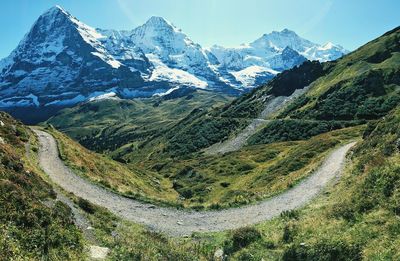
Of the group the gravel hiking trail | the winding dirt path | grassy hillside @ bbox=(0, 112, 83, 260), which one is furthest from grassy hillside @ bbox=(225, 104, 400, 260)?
the gravel hiking trail

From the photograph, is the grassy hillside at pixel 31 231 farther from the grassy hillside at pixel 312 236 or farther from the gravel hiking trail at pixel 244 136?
the gravel hiking trail at pixel 244 136

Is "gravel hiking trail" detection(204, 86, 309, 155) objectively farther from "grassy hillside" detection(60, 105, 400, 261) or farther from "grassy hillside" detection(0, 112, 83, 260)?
"grassy hillside" detection(0, 112, 83, 260)

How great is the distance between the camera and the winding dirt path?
3119 centimetres

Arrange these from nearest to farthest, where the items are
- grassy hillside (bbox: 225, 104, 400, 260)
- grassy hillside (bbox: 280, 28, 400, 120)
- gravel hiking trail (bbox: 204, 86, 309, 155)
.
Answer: grassy hillside (bbox: 225, 104, 400, 260)
grassy hillside (bbox: 280, 28, 400, 120)
gravel hiking trail (bbox: 204, 86, 309, 155)

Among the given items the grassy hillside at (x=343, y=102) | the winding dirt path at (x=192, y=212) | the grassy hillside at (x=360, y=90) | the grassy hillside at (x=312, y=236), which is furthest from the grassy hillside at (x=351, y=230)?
the grassy hillside at (x=360, y=90)

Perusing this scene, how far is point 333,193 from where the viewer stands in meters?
32.9

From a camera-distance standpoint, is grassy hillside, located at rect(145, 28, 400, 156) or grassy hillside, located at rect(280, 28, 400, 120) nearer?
grassy hillside, located at rect(280, 28, 400, 120)

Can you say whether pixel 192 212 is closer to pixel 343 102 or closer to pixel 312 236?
pixel 312 236

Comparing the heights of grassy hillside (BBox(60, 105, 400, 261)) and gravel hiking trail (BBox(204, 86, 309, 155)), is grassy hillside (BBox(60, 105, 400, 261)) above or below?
Result: below

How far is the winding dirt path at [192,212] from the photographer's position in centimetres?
3119

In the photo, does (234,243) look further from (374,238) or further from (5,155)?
(5,155)

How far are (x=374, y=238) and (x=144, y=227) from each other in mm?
17511

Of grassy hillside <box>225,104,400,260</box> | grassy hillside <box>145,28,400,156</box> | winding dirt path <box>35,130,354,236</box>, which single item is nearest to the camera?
grassy hillside <box>225,104,400,260</box>

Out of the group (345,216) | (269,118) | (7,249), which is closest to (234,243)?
(345,216)
